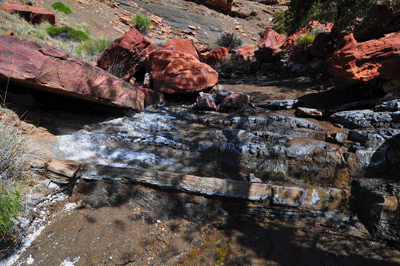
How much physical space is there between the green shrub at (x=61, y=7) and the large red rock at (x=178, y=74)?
942 cm

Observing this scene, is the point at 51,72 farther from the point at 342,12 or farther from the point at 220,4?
the point at 220,4

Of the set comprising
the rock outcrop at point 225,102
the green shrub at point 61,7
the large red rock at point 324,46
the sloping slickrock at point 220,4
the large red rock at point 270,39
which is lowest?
the rock outcrop at point 225,102

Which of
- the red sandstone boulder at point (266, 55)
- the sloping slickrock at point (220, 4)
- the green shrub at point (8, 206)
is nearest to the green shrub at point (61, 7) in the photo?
the sloping slickrock at point (220, 4)

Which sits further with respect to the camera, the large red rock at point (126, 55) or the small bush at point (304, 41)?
the small bush at point (304, 41)

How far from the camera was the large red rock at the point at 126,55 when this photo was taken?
5023mm

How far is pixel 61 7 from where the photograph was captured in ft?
35.6

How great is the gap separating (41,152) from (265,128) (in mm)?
3284

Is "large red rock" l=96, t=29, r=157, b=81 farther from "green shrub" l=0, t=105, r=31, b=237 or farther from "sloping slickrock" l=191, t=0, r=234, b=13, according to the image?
"sloping slickrock" l=191, t=0, r=234, b=13

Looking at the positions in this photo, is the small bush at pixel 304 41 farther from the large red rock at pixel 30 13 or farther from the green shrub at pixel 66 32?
the large red rock at pixel 30 13

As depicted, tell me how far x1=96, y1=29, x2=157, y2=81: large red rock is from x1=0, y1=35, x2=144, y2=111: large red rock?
1.84m

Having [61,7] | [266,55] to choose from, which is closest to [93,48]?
[266,55]

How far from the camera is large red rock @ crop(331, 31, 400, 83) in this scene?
3154 millimetres

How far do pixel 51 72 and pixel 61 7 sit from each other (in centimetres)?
1150

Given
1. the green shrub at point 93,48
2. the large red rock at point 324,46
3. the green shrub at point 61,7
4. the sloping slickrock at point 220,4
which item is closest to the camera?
the large red rock at point 324,46
